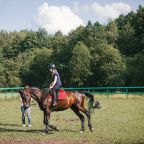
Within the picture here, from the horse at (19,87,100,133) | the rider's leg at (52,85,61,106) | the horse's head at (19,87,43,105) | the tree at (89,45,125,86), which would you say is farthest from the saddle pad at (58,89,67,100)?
the tree at (89,45,125,86)

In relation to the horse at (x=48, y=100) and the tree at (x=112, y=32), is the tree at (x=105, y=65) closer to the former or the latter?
the tree at (x=112, y=32)

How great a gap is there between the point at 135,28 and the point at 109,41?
10.3 m

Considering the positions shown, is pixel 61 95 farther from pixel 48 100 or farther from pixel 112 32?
pixel 112 32

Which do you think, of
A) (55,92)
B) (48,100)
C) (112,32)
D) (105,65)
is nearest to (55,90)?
(55,92)

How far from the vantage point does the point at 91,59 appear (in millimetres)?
75938

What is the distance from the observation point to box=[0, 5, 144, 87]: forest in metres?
70.4

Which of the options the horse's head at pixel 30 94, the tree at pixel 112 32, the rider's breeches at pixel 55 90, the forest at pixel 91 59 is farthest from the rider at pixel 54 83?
the tree at pixel 112 32

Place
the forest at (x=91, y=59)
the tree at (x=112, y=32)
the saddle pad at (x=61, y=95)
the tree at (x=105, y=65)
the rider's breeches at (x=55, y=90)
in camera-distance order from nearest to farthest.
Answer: the rider's breeches at (x=55, y=90) < the saddle pad at (x=61, y=95) < the forest at (x=91, y=59) < the tree at (x=105, y=65) < the tree at (x=112, y=32)

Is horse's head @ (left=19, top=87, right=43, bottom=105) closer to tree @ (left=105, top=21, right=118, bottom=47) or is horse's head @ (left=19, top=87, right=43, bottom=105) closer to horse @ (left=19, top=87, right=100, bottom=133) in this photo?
horse @ (left=19, top=87, right=100, bottom=133)

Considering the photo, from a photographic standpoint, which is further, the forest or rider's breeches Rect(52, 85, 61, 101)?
the forest

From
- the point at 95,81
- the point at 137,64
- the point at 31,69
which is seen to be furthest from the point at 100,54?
the point at 31,69

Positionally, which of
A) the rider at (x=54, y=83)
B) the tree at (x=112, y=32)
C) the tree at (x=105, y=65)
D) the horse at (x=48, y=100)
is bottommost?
the horse at (x=48, y=100)

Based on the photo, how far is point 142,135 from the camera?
556 inches

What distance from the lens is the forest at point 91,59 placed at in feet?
231
